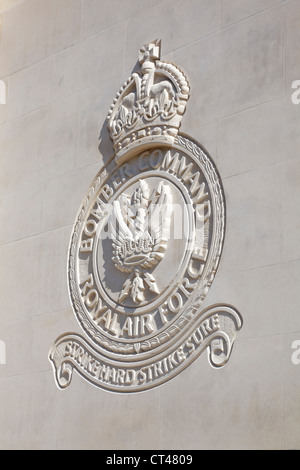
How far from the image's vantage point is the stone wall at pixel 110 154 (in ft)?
21.4

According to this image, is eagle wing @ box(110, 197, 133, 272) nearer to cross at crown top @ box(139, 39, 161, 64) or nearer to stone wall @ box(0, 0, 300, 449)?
stone wall @ box(0, 0, 300, 449)

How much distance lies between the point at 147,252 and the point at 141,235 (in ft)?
0.60

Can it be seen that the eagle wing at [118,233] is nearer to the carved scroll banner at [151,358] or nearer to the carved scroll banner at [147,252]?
the carved scroll banner at [147,252]

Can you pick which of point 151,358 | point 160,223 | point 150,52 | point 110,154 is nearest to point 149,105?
point 150,52

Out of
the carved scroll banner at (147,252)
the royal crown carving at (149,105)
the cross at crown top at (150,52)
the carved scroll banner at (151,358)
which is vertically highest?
the cross at crown top at (150,52)

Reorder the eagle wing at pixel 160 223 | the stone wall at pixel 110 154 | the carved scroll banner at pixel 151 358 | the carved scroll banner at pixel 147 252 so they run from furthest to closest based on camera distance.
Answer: the eagle wing at pixel 160 223 → the carved scroll banner at pixel 147 252 → the carved scroll banner at pixel 151 358 → the stone wall at pixel 110 154

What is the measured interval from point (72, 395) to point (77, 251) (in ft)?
4.19

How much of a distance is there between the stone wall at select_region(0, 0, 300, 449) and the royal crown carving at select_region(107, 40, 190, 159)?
106 mm

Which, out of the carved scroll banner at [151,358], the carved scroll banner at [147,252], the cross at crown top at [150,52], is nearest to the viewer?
the carved scroll banner at [151,358]

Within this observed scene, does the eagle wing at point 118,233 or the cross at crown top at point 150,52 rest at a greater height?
the cross at crown top at point 150,52

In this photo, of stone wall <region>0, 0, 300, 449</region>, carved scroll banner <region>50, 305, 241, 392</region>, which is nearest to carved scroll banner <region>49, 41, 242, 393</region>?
carved scroll banner <region>50, 305, 241, 392</region>

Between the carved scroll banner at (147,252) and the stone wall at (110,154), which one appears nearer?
the stone wall at (110,154)

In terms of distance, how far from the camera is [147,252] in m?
7.50

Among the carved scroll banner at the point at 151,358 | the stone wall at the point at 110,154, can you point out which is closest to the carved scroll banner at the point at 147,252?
the carved scroll banner at the point at 151,358
